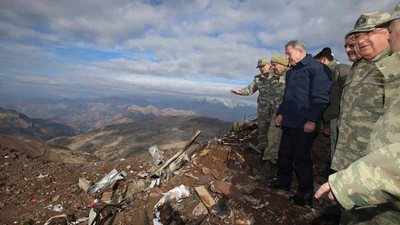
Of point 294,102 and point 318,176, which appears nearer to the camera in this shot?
point 294,102

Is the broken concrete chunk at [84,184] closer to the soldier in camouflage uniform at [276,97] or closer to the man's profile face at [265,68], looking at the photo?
the soldier in camouflage uniform at [276,97]

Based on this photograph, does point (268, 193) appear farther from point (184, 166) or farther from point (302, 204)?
point (184, 166)

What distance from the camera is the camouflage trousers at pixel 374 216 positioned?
1.70 m

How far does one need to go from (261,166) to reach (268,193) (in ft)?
4.87

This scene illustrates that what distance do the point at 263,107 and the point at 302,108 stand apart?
1.86 m

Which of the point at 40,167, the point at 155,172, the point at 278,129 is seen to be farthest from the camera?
the point at 40,167

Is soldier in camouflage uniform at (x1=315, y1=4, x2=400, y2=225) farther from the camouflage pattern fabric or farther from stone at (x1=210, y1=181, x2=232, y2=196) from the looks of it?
stone at (x1=210, y1=181, x2=232, y2=196)

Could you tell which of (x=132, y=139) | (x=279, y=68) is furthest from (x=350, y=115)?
(x=132, y=139)

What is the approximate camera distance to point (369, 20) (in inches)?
111

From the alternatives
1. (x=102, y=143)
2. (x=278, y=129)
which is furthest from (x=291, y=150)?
(x=102, y=143)

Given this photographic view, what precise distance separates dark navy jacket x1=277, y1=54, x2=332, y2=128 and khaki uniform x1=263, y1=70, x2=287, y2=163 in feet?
2.23

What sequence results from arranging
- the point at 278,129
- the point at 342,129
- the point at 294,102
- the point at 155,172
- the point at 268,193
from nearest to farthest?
the point at 342,129
the point at 294,102
the point at 268,193
the point at 278,129
the point at 155,172

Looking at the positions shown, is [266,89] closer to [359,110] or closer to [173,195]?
[359,110]

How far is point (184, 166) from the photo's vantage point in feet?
20.4
